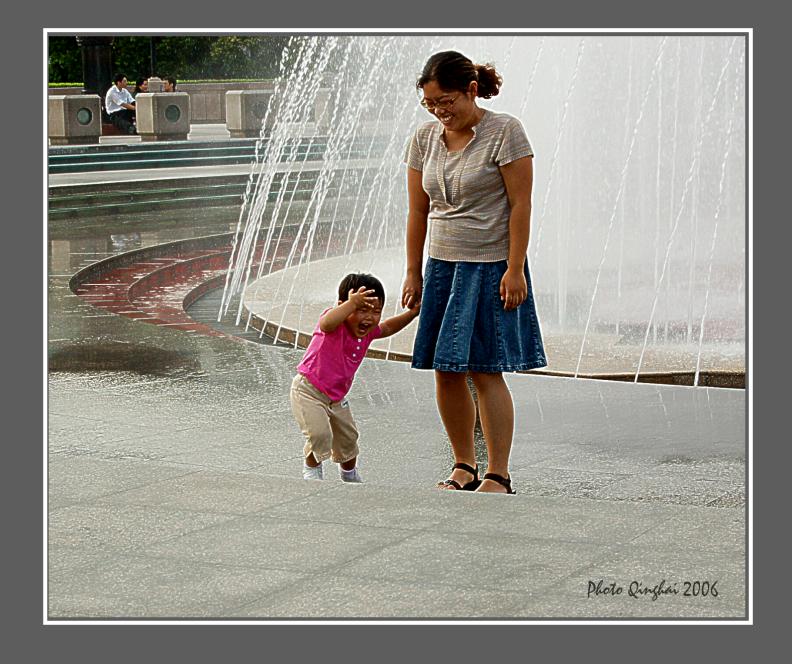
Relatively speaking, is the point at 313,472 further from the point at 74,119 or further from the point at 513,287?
the point at 74,119

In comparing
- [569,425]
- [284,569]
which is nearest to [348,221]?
[569,425]

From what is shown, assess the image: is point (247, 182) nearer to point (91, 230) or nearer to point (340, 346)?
point (91, 230)

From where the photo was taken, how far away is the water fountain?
9188 mm

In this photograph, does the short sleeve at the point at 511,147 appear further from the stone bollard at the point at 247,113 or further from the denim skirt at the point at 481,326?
the stone bollard at the point at 247,113

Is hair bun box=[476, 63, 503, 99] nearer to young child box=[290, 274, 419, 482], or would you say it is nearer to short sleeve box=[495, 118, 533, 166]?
short sleeve box=[495, 118, 533, 166]

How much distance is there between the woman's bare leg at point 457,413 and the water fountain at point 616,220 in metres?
2.40

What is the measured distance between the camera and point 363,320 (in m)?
5.54

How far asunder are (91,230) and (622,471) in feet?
40.0

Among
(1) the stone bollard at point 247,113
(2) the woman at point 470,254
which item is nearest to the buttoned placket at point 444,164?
(2) the woman at point 470,254

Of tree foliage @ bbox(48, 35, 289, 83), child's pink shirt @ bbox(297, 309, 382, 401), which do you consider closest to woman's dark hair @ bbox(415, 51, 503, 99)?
child's pink shirt @ bbox(297, 309, 382, 401)

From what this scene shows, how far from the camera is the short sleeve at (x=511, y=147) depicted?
205 inches

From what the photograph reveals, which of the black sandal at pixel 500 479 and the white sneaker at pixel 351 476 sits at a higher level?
the black sandal at pixel 500 479
